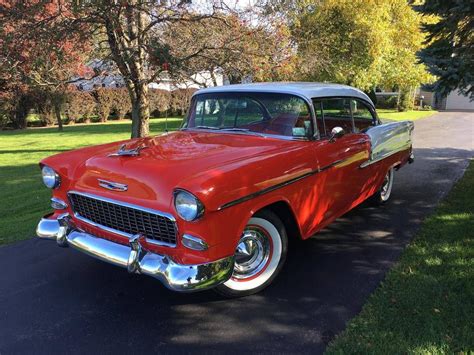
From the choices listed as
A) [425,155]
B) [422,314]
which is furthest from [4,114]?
[422,314]

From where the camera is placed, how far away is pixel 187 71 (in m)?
8.09

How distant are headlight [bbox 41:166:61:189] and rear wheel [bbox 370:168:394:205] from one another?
399cm

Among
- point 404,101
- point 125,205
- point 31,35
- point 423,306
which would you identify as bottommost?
point 423,306

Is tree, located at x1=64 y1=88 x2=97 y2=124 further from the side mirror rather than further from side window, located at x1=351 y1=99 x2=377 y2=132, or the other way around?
the side mirror

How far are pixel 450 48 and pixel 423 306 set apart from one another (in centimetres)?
404

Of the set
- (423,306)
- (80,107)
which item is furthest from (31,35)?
(80,107)

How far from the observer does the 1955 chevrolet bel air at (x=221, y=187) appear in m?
2.79

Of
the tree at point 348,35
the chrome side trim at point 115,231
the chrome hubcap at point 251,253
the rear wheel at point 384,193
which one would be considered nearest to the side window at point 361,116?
the rear wheel at point 384,193

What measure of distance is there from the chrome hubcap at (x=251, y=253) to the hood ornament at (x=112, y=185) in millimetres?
980

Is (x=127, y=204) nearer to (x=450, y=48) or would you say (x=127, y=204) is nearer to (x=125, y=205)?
(x=125, y=205)

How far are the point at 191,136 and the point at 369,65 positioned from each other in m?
14.0

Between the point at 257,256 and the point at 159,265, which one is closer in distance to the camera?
the point at 159,265

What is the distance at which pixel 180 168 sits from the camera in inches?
117

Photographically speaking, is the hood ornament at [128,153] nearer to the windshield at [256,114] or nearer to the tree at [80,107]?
the windshield at [256,114]
